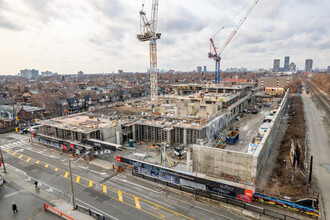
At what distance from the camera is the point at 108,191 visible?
1156 inches

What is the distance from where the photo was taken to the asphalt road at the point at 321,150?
29.4 metres

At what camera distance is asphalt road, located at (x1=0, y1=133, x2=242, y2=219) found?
81.0 ft

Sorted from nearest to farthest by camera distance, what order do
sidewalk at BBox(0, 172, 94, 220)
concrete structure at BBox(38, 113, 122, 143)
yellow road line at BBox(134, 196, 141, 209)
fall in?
sidewalk at BBox(0, 172, 94, 220) → yellow road line at BBox(134, 196, 141, 209) → concrete structure at BBox(38, 113, 122, 143)

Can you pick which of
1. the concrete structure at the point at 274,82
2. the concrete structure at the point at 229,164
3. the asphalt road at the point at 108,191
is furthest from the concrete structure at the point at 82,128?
the concrete structure at the point at 274,82

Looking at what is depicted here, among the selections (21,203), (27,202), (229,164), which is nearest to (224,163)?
(229,164)

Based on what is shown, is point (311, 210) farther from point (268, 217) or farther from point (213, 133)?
point (213, 133)

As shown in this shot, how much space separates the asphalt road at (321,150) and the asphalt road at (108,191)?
633 inches

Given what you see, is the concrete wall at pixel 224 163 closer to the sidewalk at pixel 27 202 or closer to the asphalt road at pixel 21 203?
the sidewalk at pixel 27 202

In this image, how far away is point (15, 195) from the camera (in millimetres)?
28641

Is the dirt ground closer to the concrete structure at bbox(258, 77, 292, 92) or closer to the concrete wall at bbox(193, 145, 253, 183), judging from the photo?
the concrete wall at bbox(193, 145, 253, 183)

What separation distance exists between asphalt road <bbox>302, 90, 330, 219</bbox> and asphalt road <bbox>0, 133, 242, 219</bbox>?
1607 centimetres

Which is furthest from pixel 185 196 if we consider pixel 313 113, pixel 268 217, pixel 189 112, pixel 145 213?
pixel 313 113

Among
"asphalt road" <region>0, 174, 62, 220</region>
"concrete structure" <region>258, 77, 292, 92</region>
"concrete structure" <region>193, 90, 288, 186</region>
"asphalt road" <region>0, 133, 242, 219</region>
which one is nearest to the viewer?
Result: "asphalt road" <region>0, 174, 62, 220</region>

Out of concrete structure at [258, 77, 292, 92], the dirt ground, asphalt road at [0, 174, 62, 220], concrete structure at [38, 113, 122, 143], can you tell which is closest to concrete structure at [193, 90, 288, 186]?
the dirt ground
